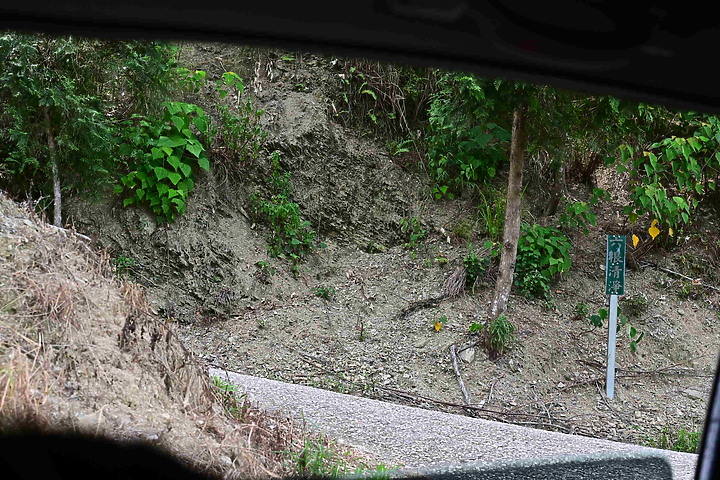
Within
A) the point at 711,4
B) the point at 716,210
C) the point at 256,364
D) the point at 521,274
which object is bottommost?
the point at 256,364

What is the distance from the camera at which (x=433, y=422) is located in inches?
178

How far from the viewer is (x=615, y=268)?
621cm

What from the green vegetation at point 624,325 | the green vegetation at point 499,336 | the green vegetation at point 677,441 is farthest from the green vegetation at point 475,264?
the green vegetation at point 677,441

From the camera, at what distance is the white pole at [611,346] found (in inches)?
239

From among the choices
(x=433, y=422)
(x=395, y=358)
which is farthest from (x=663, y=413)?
(x=433, y=422)

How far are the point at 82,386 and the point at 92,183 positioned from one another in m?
4.60

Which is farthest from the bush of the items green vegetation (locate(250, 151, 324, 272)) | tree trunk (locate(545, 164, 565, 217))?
green vegetation (locate(250, 151, 324, 272))

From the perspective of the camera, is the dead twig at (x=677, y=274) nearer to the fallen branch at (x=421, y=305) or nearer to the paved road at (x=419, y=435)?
the fallen branch at (x=421, y=305)

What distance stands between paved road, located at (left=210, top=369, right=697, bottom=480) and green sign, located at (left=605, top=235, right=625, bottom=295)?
6.68 ft

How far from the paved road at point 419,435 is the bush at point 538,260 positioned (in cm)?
295

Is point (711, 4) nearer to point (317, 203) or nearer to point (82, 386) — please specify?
point (82, 386)

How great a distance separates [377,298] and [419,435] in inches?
145

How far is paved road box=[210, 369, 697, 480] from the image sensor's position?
12.2ft

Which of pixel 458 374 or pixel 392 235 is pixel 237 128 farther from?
pixel 458 374
